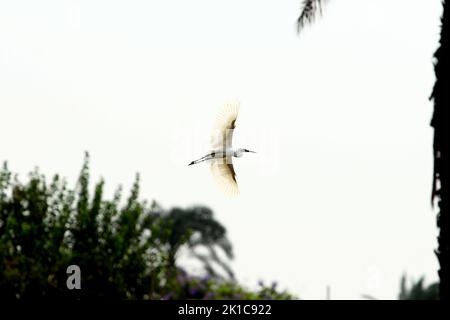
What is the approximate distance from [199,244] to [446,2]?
24413mm

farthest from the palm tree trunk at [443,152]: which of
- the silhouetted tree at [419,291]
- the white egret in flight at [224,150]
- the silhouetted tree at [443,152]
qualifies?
the silhouetted tree at [419,291]

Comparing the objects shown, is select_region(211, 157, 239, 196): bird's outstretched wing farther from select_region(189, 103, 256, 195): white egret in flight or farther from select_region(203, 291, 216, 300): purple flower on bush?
select_region(203, 291, 216, 300): purple flower on bush

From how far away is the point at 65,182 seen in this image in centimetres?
1248

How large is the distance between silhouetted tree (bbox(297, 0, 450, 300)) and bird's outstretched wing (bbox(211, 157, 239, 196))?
515 cm

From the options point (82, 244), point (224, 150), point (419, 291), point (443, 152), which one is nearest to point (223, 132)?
point (224, 150)

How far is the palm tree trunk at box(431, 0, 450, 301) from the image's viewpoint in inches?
279

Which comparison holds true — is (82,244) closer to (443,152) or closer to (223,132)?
(443,152)

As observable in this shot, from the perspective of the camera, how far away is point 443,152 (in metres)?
7.15

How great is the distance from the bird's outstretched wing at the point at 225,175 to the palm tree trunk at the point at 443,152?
5.15 metres

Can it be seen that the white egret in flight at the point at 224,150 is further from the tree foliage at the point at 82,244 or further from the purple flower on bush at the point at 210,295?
the purple flower on bush at the point at 210,295

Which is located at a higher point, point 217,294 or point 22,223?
point 22,223
